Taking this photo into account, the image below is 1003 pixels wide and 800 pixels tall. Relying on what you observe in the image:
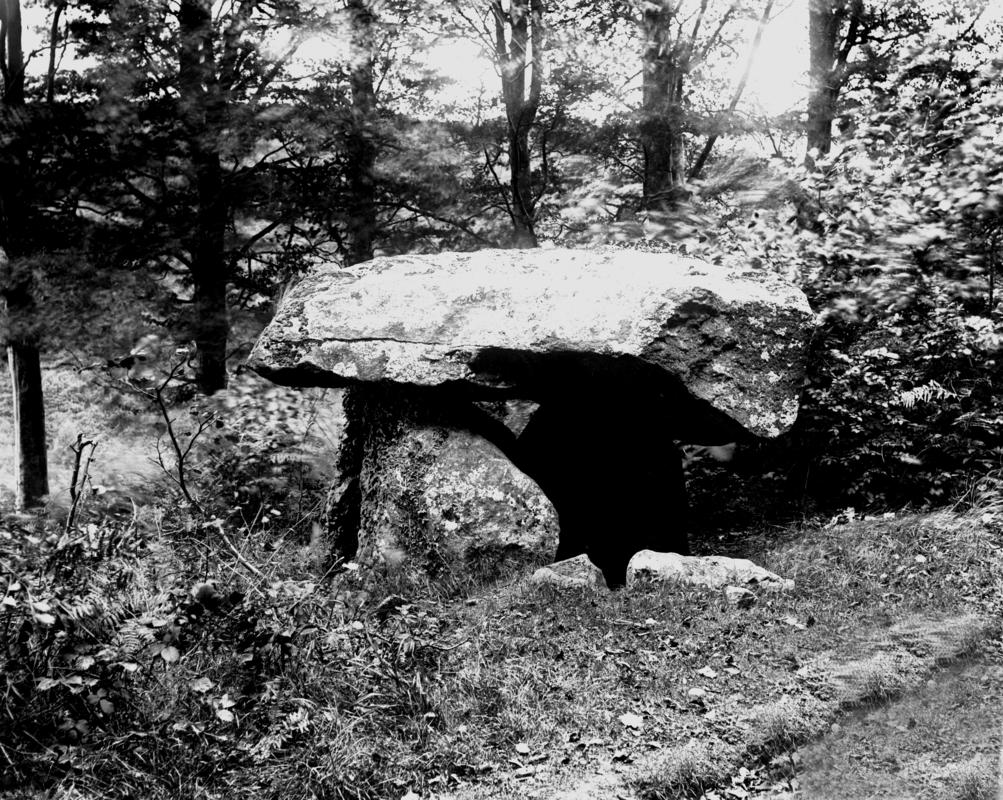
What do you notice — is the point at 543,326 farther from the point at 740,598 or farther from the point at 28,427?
the point at 28,427

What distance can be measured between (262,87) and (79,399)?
5477 mm

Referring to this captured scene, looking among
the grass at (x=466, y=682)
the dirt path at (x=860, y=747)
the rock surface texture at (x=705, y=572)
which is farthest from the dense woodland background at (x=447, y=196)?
the dirt path at (x=860, y=747)

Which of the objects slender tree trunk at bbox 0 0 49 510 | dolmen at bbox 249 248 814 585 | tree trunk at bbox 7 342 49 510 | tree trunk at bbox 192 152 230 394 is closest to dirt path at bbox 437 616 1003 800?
dolmen at bbox 249 248 814 585

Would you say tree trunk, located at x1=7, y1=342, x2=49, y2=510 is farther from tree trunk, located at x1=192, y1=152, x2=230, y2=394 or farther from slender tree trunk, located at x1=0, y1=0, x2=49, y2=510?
tree trunk, located at x1=192, y1=152, x2=230, y2=394

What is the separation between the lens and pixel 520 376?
6598 mm

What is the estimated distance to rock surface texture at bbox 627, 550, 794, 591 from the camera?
5414mm

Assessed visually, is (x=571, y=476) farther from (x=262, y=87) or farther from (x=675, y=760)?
(x=262, y=87)

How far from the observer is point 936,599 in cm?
518

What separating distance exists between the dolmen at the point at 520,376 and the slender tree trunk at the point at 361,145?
4105 millimetres

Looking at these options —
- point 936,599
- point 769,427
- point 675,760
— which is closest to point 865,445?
point 769,427

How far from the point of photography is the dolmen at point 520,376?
20.4 feet

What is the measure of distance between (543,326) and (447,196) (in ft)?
18.9

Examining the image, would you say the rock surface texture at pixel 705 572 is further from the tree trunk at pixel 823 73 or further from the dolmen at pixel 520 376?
the tree trunk at pixel 823 73

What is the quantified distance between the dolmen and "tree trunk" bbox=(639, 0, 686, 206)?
184 inches
